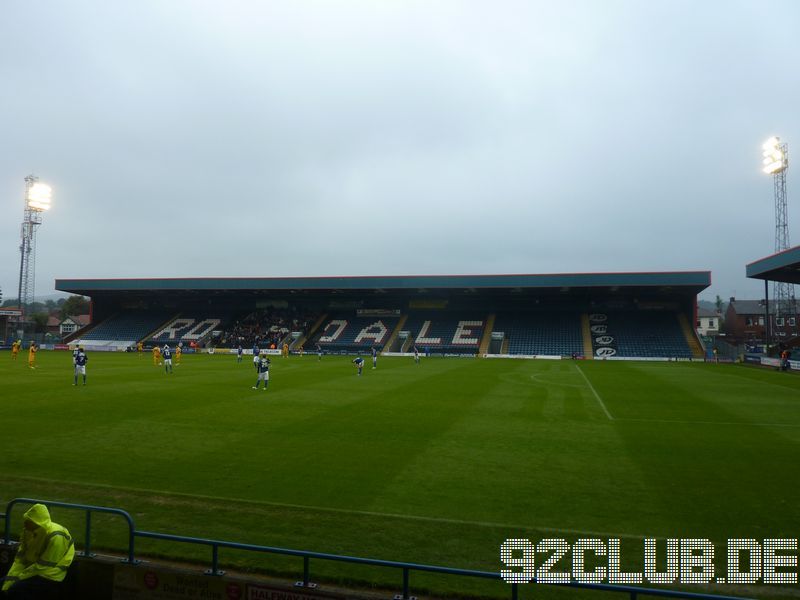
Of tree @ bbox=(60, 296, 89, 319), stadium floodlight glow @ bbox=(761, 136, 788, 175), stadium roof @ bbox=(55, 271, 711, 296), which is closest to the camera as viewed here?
stadium floodlight glow @ bbox=(761, 136, 788, 175)

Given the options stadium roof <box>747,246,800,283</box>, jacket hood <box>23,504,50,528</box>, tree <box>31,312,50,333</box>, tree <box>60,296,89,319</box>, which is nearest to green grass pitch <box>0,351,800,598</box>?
jacket hood <box>23,504,50,528</box>

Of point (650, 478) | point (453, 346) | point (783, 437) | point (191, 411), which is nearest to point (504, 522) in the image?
point (650, 478)

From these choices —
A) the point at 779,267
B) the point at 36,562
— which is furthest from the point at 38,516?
the point at 779,267

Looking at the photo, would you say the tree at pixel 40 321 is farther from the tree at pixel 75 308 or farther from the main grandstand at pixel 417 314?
the main grandstand at pixel 417 314

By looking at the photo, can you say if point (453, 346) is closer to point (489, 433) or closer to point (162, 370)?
point (162, 370)

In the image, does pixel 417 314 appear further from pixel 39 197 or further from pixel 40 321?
pixel 40 321

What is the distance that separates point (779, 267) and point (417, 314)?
38706mm

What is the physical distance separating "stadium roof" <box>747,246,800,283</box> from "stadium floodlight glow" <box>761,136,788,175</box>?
33.5ft

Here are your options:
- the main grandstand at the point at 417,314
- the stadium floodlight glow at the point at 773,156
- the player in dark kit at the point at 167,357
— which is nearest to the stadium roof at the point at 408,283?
the main grandstand at the point at 417,314

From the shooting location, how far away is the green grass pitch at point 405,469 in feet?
26.2

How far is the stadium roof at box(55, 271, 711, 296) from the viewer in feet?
174

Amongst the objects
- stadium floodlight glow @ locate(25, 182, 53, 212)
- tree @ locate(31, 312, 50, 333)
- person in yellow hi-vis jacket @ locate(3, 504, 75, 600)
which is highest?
stadium floodlight glow @ locate(25, 182, 53, 212)

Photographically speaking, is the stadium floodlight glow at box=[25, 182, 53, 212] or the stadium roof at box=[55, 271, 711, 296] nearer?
the stadium roof at box=[55, 271, 711, 296]

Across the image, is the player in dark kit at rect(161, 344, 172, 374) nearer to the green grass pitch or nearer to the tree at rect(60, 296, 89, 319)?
the green grass pitch
